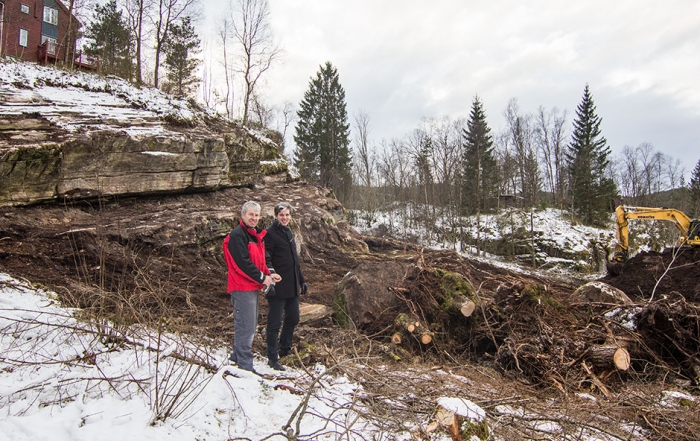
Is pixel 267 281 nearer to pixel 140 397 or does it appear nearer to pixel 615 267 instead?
pixel 140 397

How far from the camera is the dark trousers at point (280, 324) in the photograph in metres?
4.05

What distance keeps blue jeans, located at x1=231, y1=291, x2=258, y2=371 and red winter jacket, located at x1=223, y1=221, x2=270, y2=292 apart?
0.33ft

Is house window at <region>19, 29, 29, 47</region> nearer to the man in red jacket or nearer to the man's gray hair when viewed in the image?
the man's gray hair

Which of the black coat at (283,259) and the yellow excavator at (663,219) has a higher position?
the yellow excavator at (663,219)

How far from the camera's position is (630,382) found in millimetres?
4203

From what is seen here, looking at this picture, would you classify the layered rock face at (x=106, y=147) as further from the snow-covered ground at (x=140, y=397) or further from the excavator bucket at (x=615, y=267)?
the excavator bucket at (x=615, y=267)

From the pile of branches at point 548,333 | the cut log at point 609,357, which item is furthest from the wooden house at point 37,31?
the cut log at point 609,357

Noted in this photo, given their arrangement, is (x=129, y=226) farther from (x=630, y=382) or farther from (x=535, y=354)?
(x=630, y=382)

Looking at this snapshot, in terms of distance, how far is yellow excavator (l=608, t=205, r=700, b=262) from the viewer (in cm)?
1050

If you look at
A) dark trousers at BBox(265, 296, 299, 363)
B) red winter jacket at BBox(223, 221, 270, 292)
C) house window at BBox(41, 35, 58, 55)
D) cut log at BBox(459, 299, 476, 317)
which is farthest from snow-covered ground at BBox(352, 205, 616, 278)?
house window at BBox(41, 35, 58, 55)

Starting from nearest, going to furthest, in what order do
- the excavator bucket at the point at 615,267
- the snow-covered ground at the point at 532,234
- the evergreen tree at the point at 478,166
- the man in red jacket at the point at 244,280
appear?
the man in red jacket at the point at 244,280 → the excavator bucket at the point at 615,267 → the snow-covered ground at the point at 532,234 → the evergreen tree at the point at 478,166

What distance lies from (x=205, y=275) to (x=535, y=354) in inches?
268

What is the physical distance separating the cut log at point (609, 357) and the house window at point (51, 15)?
3486cm

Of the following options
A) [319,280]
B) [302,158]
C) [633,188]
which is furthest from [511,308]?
[633,188]
